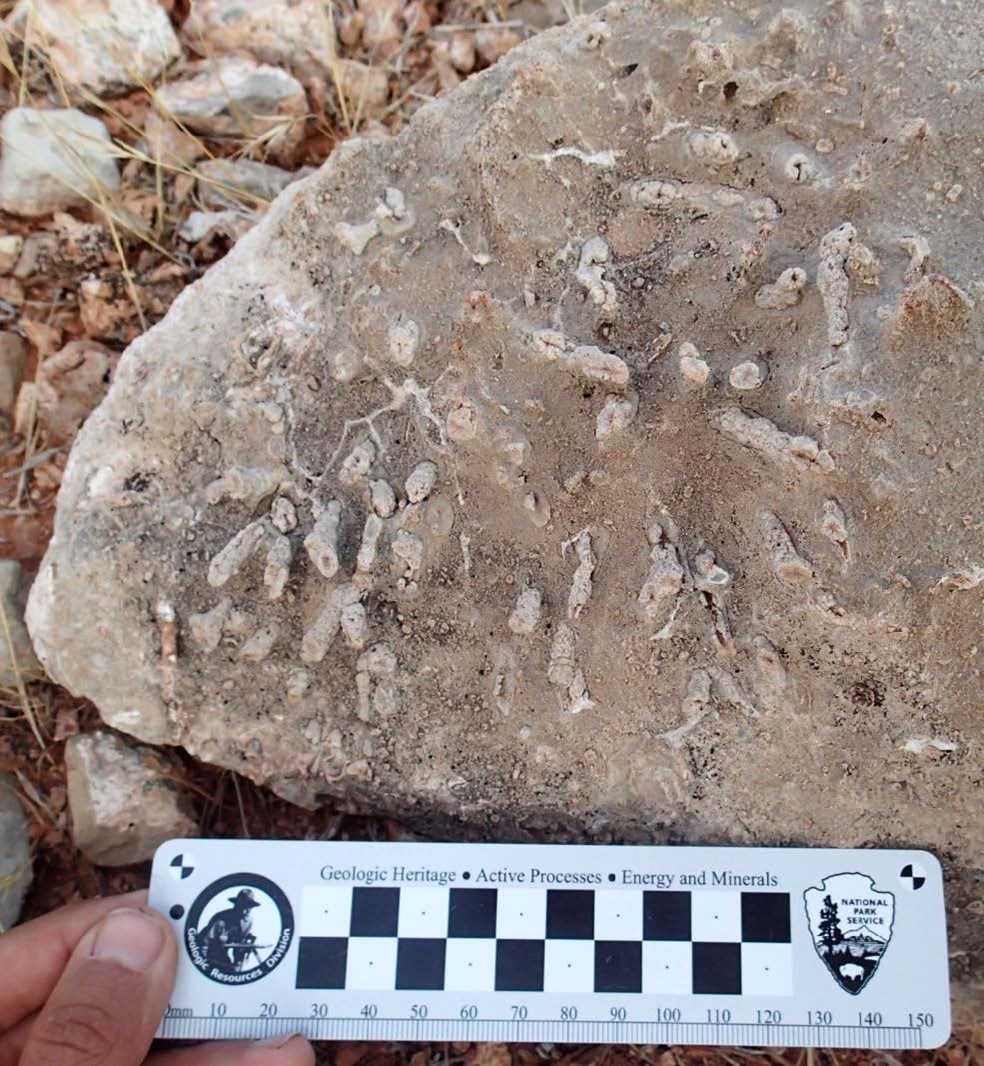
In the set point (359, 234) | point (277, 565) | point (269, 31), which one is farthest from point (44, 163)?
point (277, 565)

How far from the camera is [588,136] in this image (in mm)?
1630

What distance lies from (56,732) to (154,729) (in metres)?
0.35

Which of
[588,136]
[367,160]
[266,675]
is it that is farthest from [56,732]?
[588,136]

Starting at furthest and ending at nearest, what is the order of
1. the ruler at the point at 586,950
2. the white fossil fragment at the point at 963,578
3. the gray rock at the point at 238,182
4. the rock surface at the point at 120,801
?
the gray rock at the point at 238,182, the rock surface at the point at 120,801, the ruler at the point at 586,950, the white fossil fragment at the point at 963,578

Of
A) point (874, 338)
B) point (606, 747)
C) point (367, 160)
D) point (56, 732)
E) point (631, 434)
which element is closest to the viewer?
point (874, 338)

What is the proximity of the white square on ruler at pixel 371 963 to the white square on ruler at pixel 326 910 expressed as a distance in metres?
0.03

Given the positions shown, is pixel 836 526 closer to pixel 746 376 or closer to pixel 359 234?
pixel 746 376

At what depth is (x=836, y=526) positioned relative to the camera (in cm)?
144

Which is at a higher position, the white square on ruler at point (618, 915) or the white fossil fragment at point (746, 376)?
the white fossil fragment at point (746, 376)

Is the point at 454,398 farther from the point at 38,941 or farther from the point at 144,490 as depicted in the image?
the point at 38,941

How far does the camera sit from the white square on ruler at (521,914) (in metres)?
1.68

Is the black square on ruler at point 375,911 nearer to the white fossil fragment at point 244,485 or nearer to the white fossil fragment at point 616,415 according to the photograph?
the white fossil fragment at point 244,485

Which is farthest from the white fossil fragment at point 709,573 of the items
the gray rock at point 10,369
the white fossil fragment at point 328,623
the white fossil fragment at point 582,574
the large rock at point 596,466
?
the gray rock at point 10,369

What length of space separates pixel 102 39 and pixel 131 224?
426mm
